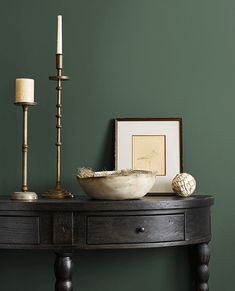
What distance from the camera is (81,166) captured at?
2.64 m

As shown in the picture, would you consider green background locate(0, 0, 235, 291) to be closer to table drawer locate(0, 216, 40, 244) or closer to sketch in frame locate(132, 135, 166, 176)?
sketch in frame locate(132, 135, 166, 176)

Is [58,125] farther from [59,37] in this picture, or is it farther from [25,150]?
[59,37]

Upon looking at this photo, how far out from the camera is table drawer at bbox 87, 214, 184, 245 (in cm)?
220

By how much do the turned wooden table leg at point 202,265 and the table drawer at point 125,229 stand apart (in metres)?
0.29

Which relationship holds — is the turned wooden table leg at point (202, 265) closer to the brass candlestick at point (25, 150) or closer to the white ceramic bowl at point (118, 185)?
the white ceramic bowl at point (118, 185)

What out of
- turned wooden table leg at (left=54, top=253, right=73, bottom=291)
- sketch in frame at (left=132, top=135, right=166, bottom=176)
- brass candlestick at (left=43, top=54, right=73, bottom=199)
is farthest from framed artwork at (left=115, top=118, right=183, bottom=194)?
turned wooden table leg at (left=54, top=253, right=73, bottom=291)

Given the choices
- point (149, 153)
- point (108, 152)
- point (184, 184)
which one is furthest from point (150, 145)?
point (184, 184)

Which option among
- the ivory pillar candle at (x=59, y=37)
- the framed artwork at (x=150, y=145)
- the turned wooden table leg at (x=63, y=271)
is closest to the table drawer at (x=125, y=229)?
the turned wooden table leg at (x=63, y=271)

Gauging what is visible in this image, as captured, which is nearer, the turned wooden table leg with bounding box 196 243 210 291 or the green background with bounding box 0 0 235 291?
the turned wooden table leg with bounding box 196 243 210 291

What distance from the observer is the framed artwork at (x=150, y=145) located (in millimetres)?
2592

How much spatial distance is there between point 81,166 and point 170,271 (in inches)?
23.5

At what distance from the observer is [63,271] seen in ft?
7.29

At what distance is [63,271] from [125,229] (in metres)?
0.27

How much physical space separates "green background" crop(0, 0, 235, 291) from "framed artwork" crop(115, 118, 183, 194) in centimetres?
5
